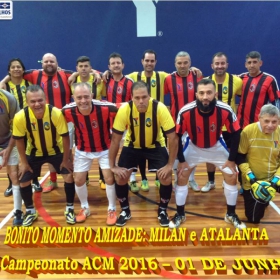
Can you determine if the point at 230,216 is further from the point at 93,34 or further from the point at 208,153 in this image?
the point at 93,34

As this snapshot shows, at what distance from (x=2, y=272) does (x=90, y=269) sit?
→ 0.78 m

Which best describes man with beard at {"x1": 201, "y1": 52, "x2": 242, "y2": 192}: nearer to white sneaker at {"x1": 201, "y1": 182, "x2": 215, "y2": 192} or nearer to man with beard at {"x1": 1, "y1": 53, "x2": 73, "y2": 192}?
white sneaker at {"x1": 201, "y1": 182, "x2": 215, "y2": 192}

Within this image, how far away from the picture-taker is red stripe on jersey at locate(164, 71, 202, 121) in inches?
157

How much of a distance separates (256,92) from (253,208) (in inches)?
62.1

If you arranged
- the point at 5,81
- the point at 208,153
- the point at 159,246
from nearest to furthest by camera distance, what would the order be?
1. the point at 159,246
2. the point at 208,153
3. the point at 5,81

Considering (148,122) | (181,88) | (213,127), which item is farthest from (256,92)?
(148,122)

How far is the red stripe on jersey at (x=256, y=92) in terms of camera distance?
3.97m

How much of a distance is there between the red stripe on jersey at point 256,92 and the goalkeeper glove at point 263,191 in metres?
1.28

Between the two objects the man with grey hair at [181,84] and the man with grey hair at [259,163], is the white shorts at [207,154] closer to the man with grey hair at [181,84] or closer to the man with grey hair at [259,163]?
the man with grey hair at [259,163]

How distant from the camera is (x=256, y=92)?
396cm

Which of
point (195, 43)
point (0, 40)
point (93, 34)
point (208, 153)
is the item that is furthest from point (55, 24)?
point (208, 153)

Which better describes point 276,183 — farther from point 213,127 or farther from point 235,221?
point 213,127

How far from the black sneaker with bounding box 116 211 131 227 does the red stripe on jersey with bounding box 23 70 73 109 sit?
176 centimetres

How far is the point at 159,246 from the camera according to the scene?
117 inches
